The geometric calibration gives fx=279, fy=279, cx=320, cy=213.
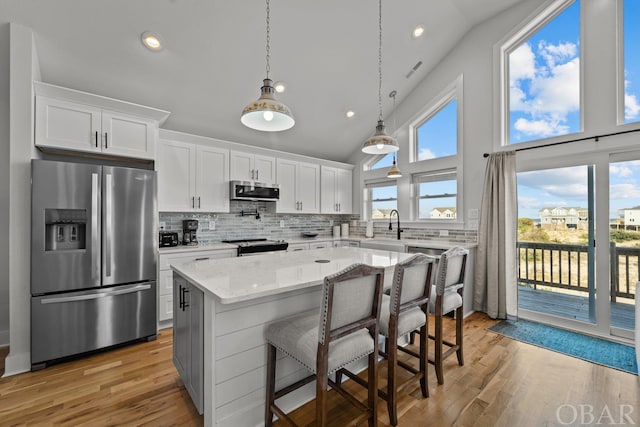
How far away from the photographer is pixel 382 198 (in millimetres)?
5406

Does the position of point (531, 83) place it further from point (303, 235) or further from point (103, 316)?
point (103, 316)

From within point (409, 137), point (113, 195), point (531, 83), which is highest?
point (531, 83)

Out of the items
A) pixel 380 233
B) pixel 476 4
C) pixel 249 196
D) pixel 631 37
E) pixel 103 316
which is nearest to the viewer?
pixel 103 316

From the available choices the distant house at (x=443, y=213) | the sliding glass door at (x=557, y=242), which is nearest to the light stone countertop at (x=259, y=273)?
the distant house at (x=443, y=213)

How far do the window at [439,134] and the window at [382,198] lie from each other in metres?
0.77

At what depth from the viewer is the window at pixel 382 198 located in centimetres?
521

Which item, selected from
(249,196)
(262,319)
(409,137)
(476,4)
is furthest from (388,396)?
(476,4)

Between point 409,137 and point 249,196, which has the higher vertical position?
point 409,137

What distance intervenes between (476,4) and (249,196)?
13.1 ft

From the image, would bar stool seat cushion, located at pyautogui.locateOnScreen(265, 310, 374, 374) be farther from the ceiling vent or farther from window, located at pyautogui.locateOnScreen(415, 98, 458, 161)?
the ceiling vent

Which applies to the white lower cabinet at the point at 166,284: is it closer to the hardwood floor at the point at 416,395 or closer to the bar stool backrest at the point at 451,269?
the hardwood floor at the point at 416,395

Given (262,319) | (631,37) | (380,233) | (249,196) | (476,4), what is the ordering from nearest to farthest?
(262,319) < (631,37) < (476,4) < (249,196) < (380,233)

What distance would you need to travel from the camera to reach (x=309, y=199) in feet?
16.8

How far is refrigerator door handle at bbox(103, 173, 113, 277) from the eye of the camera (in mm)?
2652
